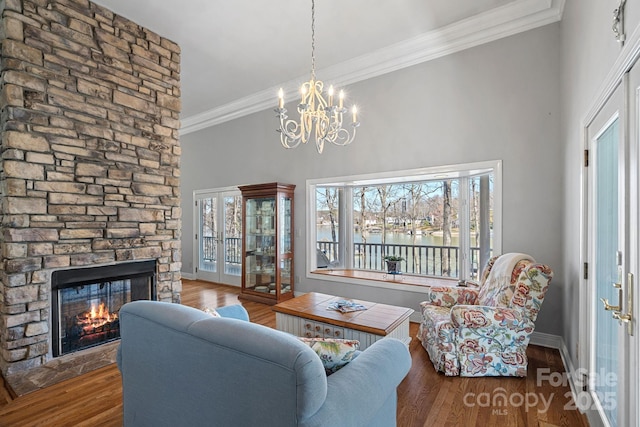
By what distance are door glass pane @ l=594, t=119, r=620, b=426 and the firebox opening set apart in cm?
380

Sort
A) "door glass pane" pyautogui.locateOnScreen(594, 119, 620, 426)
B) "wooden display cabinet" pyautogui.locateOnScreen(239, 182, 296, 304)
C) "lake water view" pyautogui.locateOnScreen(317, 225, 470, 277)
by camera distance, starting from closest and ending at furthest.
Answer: "door glass pane" pyautogui.locateOnScreen(594, 119, 620, 426) → "lake water view" pyautogui.locateOnScreen(317, 225, 470, 277) → "wooden display cabinet" pyautogui.locateOnScreen(239, 182, 296, 304)

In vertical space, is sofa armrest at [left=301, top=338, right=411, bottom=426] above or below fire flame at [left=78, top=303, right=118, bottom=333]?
above

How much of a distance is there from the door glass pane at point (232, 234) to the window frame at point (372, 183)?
6.53 feet

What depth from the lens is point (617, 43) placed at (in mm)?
1419

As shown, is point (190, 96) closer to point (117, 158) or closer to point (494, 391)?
point (117, 158)

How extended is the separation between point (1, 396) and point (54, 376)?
1.02ft

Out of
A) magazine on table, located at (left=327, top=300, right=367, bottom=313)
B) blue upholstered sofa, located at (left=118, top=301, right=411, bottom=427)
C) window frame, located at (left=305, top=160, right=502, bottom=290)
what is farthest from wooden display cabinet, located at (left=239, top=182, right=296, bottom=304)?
blue upholstered sofa, located at (left=118, top=301, right=411, bottom=427)

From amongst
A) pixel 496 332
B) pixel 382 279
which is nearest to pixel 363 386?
pixel 496 332

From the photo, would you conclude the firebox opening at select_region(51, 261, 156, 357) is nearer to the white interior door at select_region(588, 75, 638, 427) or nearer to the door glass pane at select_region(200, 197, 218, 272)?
the door glass pane at select_region(200, 197, 218, 272)

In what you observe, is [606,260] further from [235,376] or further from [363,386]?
[235,376]

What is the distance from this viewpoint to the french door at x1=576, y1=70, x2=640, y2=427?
51.5 inches

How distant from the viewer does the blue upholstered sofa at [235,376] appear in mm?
1050

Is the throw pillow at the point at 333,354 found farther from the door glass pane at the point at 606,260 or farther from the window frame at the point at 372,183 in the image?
the window frame at the point at 372,183

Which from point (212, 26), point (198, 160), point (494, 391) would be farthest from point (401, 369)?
point (198, 160)
